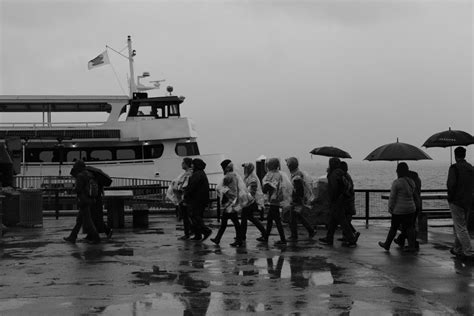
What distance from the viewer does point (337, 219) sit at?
12.9 metres

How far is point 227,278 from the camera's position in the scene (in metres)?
9.41

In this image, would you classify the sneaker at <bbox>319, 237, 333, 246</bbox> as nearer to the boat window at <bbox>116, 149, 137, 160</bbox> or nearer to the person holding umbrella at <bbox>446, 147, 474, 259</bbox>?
the person holding umbrella at <bbox>446, 147, 474, 259</bbox>

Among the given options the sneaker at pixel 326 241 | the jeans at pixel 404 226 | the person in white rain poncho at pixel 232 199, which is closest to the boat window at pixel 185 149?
the person in white rain poncho at pixel 232 199

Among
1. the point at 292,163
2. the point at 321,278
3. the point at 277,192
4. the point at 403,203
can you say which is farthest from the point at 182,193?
the point at 321,278

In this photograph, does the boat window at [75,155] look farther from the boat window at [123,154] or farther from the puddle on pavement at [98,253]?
the puddle on pavement at [98,253]

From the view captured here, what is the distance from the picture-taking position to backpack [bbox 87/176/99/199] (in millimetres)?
13594

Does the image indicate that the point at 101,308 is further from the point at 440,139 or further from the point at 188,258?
the point at 440,139

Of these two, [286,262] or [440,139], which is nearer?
[286,262]

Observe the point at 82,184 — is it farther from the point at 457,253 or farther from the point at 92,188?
the point at 457,253

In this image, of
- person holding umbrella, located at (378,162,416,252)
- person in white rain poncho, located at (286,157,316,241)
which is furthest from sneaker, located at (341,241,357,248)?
person in white rain poncho, located at (286,157,316,241)

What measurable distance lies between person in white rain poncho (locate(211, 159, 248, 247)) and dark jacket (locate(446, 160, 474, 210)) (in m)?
3.87

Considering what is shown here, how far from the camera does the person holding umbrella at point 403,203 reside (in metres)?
12.1

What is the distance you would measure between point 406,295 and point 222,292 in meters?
2.15

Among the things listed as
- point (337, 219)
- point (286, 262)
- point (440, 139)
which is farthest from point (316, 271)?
point (440, 139)
